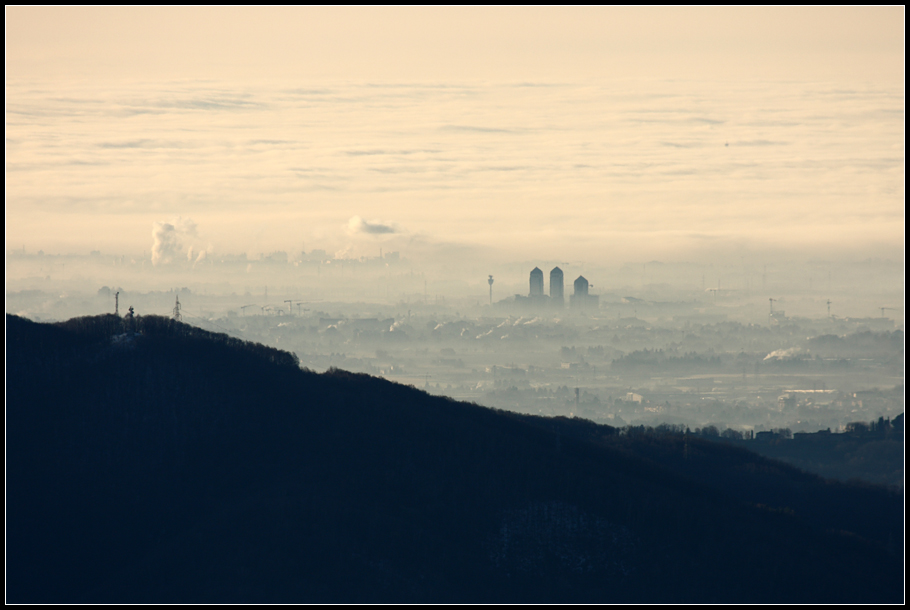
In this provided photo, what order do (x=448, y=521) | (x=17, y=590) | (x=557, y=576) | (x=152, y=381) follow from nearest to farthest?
1. (x=17, y=590)
2. (x=557, y=576)
3. (x=448, y=521)
4. (x=152, y=381)

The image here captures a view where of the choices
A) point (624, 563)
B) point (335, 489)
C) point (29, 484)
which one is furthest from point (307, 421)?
point (624, 563)

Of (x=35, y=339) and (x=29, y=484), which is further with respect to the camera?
(x=35, y=339)

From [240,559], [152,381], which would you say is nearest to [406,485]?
[240,559]

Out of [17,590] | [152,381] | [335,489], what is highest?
[152,381]

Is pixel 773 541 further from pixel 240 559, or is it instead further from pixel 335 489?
pixel 240 559

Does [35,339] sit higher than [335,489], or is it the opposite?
[35,339]

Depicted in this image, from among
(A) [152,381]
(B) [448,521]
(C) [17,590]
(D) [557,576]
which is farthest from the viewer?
(A) [152,381]
